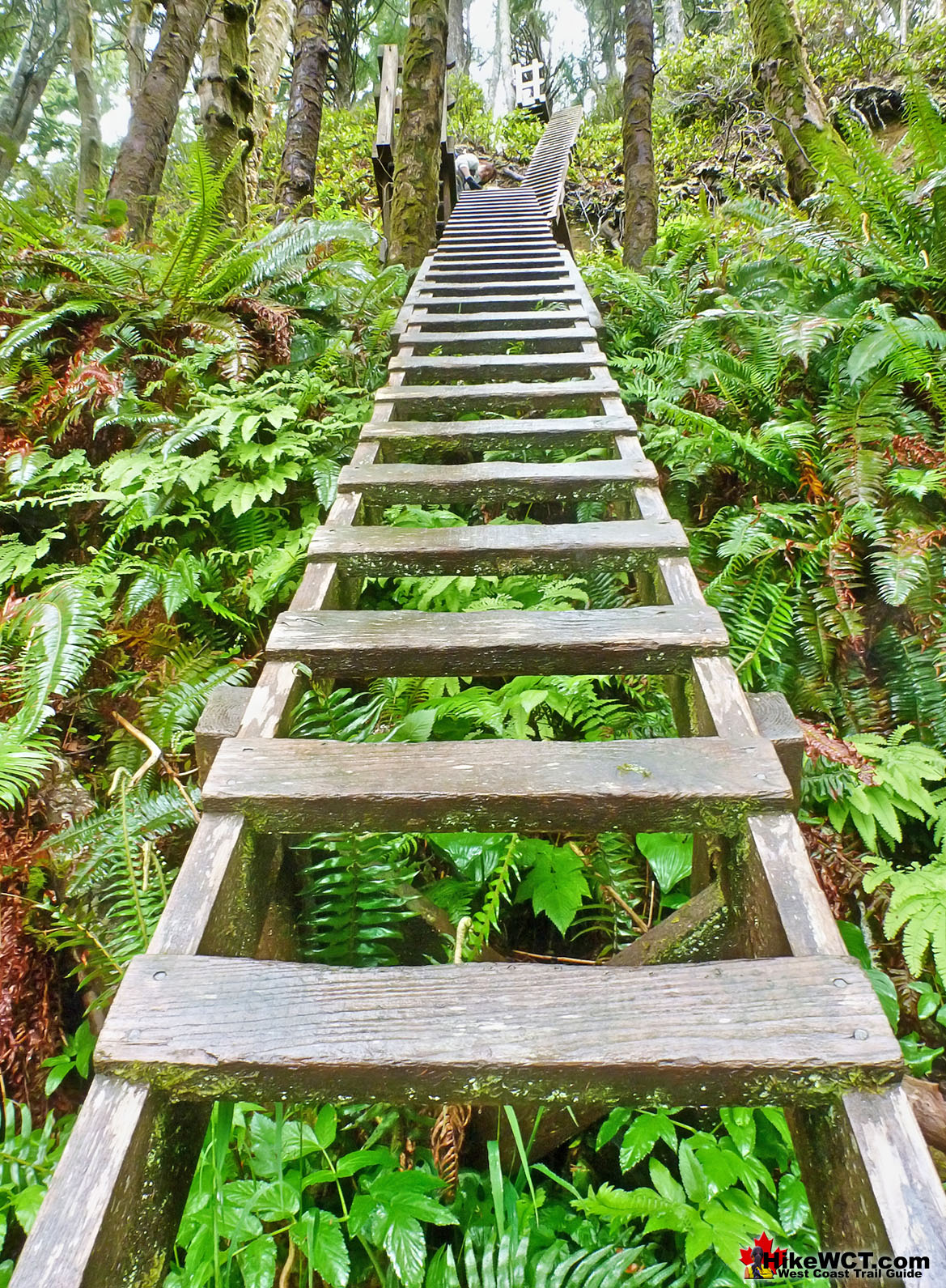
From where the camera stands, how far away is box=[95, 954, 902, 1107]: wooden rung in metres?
0.87

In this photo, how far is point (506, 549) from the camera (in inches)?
81.0

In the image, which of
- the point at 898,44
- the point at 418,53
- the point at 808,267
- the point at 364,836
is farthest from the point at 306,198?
the point at 898,44

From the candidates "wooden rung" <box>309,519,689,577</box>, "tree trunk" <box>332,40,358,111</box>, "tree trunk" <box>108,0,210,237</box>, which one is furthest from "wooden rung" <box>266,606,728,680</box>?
"tree trunk" <box>332,40,358,111</box>

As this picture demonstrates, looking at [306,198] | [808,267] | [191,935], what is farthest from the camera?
[306,198]

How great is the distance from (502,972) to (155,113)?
6.36m

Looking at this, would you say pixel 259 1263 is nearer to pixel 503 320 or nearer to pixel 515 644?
pixel 515 644

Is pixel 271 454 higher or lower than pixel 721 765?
higher

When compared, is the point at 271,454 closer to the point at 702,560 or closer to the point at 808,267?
the point at 702,560

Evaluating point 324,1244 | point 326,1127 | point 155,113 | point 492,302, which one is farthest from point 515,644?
point 155,113

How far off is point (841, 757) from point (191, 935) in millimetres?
1705

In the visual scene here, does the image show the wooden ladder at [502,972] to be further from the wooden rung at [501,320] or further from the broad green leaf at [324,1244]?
the wooden rung at [501,320]

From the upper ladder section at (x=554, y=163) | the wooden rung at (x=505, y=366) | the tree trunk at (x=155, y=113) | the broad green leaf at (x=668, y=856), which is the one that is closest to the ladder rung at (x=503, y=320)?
the wooden rung at (x=505, y=366)

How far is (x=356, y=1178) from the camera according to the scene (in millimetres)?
1338

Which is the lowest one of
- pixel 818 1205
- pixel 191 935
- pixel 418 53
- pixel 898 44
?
pixel 818 1205
